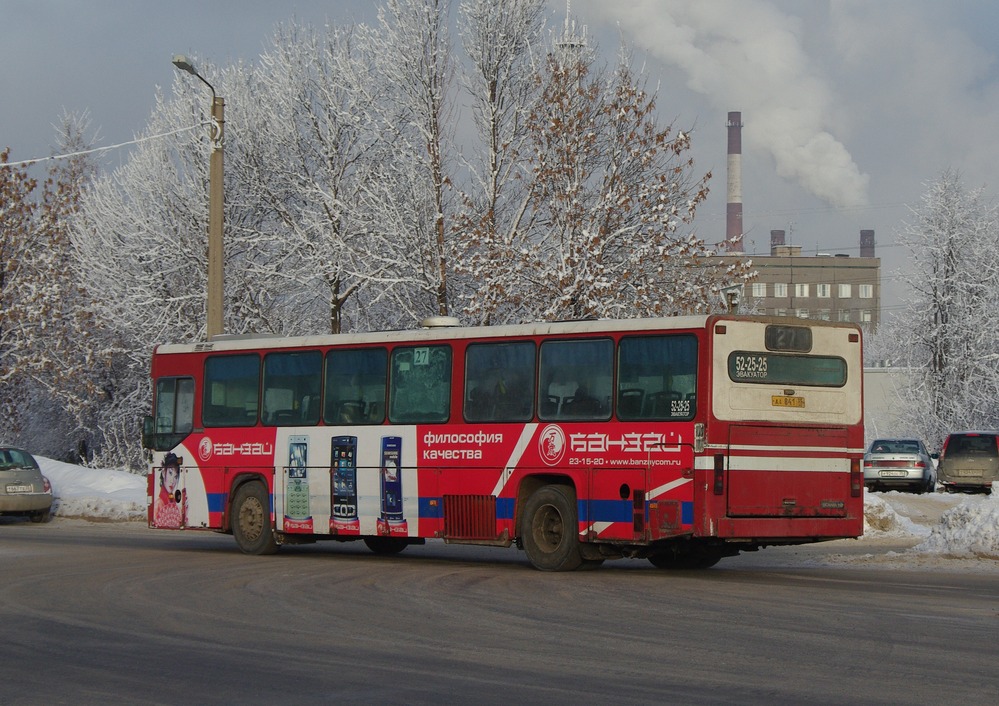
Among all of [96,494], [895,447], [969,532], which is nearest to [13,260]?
[96,494]

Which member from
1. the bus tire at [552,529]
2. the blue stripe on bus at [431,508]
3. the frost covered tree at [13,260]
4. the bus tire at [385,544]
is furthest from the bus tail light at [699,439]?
the frost covered tree at [13,260]

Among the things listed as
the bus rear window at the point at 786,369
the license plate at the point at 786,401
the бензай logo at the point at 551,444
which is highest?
the bus rear window at the point at 786,369

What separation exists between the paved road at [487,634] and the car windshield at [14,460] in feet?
33.5

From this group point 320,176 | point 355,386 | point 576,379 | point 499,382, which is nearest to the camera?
point 576,379

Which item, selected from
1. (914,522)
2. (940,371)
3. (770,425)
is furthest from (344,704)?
(940,371)

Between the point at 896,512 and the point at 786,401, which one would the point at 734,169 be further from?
the point at 786,401

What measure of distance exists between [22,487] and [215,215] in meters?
6.31

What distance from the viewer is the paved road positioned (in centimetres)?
928

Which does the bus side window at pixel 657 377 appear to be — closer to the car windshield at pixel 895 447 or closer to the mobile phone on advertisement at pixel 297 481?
the mobile phone on advertisement at pixel 297 481

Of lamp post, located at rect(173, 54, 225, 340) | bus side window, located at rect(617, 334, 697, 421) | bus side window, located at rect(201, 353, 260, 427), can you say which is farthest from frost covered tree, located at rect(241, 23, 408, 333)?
bus side window, located at rect(617, 334, 697, 421)

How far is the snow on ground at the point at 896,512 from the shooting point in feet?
64.1

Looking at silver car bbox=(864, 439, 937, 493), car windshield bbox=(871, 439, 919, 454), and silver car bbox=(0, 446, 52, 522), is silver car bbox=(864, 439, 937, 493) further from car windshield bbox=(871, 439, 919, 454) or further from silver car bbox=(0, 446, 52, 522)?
silver car bbox=(0, 446, 52, 522)

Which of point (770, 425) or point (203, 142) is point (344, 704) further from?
point (203, 142)

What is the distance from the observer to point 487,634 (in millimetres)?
11875
